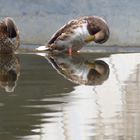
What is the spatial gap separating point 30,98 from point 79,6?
22.8 feet

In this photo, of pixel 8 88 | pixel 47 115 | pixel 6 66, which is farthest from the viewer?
pixel 6 66

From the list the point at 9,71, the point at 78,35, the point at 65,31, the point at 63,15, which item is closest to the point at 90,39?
the point at 78,35

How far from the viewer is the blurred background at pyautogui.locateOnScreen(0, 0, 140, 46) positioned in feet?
43.7

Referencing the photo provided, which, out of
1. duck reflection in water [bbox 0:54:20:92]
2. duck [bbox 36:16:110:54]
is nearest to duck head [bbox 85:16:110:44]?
duck [bbox 36:16:110:54]

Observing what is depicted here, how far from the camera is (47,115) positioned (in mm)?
6543

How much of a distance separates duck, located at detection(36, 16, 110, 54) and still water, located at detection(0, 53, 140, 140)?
41.6 inches

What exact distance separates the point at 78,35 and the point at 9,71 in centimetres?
293

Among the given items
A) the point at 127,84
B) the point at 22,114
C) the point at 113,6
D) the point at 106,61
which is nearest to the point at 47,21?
the point at 113,6

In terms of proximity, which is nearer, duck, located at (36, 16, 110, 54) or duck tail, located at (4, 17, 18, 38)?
duck tail, located at (4, 17, 18, 38)

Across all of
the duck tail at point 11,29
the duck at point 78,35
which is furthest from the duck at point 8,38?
the duck at point 78,35

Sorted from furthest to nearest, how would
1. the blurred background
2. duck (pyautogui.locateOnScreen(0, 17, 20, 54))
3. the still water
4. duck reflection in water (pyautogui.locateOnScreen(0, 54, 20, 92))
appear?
the blurred background, duck (pyautogui.locateOnScreen(0, 17, 20, 54)), duck reflection in water (pyautogui.locateOnScreen(0, 54, 20, 92)), the still water

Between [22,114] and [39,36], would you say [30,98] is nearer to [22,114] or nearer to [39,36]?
[22,114]

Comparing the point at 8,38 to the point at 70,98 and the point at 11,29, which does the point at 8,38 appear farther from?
the point at 70,98

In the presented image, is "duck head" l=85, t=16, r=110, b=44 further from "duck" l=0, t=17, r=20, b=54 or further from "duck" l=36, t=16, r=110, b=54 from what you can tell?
"duck" l=0, t=17, r=20, b=54
